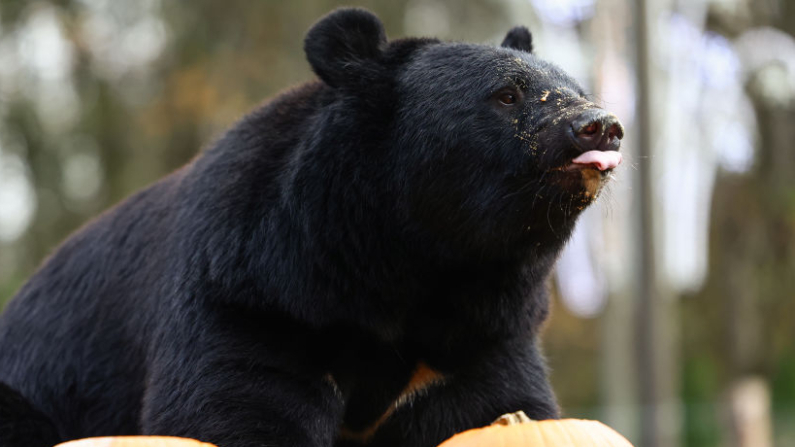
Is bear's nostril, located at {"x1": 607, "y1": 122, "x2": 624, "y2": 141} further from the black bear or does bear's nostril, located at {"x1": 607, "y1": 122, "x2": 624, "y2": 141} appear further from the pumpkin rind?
the pumpkin rind

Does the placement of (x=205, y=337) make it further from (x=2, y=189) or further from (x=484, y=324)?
(x=2, y=189)

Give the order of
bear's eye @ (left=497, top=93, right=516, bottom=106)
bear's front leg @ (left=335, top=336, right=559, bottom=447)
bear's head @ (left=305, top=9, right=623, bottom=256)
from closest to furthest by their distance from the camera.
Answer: bear's head @ (left=305, top=9, right=623, bottom=256), bear's eye @ (left=497, top=93, right=516, bottom=106), bear's front leg @ (left=335, top=336, right=559, bottom=447)

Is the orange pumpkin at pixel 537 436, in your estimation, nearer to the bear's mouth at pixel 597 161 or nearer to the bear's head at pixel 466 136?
the bear's head at pixel 466 136

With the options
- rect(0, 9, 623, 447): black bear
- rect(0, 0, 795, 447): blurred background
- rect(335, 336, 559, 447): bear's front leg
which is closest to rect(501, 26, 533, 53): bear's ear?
rect(0, 9, 623, 447): black bear

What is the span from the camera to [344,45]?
394cm

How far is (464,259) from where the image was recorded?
12.2ft

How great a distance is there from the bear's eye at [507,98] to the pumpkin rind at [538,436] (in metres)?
1.05

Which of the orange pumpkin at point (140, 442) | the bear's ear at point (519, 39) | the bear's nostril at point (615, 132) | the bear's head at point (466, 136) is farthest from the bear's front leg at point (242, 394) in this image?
the bear's ear at point (519, 39)

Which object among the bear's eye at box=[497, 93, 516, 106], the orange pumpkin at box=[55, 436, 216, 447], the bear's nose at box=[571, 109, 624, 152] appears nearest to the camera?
the orange pumpkin at box=[55, 436, 216, 447]

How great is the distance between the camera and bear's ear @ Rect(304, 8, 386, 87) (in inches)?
154

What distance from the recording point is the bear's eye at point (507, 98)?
369 cm

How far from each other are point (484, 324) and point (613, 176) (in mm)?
658

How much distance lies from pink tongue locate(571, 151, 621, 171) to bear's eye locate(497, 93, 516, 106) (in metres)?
0.39

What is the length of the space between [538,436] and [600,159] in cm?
84
